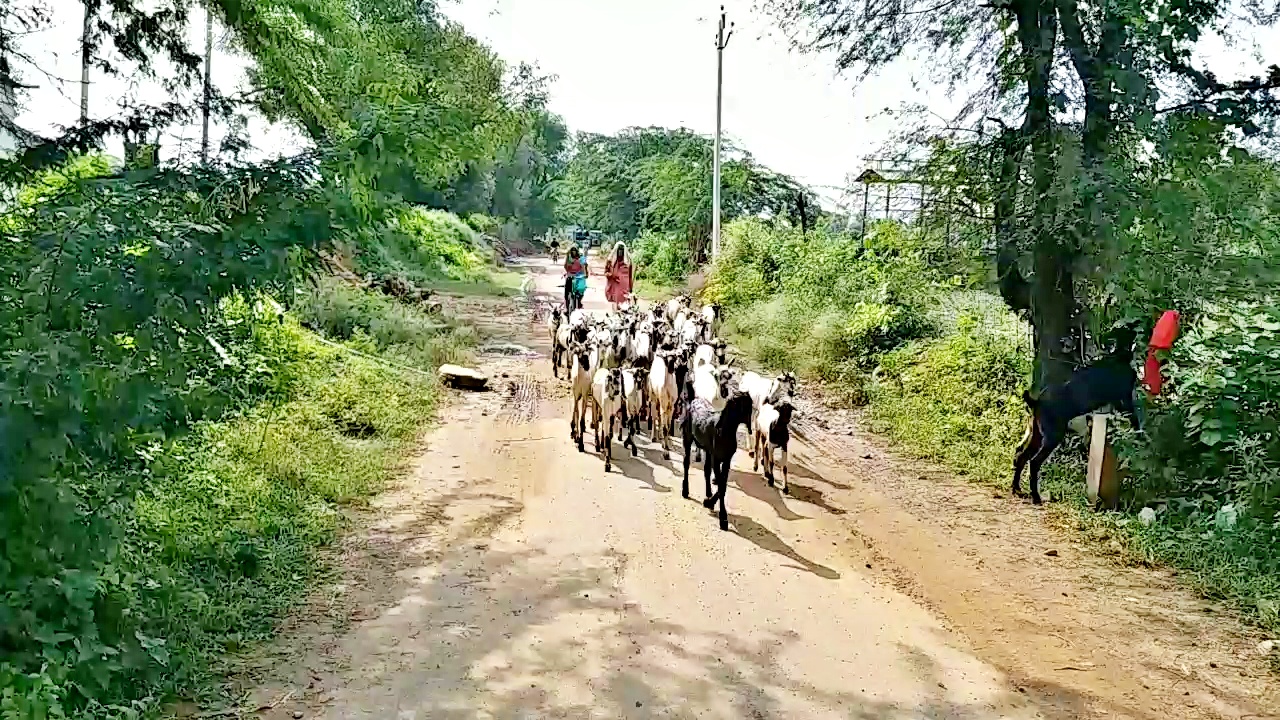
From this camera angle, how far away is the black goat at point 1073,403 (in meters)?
7.82

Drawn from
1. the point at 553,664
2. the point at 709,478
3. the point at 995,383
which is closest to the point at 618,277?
the point at 995,383

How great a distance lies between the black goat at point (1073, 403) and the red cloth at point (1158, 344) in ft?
0.39

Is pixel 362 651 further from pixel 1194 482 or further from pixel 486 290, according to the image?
pixel 486 290

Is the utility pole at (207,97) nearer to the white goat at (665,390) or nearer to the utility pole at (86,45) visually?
the utility pole at (86,45)

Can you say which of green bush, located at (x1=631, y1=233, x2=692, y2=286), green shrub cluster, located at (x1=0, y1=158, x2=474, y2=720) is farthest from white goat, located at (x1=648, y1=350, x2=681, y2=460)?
green bush, located at (x1=631, y1=233, x2=692, y2=286)

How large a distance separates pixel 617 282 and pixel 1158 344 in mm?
10389

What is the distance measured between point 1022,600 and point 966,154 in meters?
4.73

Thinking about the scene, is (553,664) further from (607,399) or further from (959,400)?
(959,400)

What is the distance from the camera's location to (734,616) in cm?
571

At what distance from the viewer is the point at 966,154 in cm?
939

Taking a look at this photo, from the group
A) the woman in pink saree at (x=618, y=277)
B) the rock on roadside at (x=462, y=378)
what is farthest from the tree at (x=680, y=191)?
the rock on roadside at (x=462, y=378)

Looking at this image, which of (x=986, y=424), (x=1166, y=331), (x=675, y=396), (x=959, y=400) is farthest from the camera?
(x=959, y=400)

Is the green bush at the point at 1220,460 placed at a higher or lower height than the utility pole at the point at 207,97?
lower

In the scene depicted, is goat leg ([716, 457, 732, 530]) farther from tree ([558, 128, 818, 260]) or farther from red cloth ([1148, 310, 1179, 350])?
tree ([558, 128, 818, 260])
